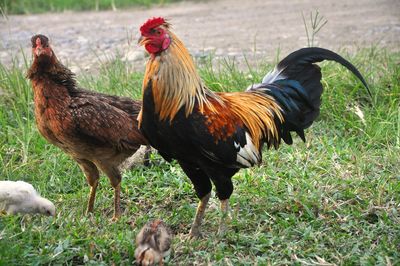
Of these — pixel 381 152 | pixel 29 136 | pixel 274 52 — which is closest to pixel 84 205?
pixel 29 136

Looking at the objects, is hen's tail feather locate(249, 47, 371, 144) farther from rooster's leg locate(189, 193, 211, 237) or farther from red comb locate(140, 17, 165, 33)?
red comb locate(140, 17, 165, 33)

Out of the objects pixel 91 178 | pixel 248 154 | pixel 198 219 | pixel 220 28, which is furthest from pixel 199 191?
pixel 220 28

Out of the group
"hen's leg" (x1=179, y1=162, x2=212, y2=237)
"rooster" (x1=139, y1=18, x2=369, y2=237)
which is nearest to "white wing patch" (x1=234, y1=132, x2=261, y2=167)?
"rooster" (x1=139, y1=18, x2=369, y2=237)

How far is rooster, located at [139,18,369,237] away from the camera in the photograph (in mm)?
4371

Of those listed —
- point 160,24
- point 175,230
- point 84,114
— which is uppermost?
point 160,24

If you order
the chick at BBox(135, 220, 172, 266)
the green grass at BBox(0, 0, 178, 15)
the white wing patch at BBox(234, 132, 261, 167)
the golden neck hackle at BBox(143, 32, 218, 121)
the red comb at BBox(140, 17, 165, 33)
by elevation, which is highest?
the red comb at BBox(140, 17, 165, 33)

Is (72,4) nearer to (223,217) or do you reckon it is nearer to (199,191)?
(199,191)

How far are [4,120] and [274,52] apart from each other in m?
3.89

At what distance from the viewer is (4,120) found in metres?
6.68

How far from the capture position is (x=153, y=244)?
416 cm

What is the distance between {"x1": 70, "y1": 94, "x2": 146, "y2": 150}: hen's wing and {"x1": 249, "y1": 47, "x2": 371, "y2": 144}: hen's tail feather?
1037mm

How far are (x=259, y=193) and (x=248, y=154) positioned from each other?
0.86 m

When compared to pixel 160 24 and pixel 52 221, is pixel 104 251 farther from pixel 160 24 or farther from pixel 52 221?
pixel 160 24

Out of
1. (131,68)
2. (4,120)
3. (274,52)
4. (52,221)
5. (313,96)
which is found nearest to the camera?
(52,221)
